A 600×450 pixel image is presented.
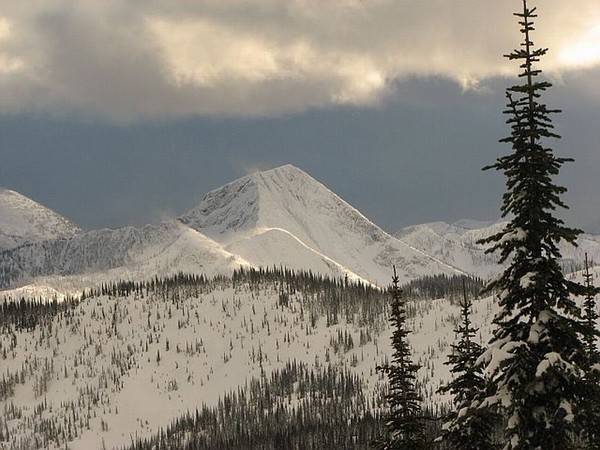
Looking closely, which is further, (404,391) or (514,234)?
(404,391)

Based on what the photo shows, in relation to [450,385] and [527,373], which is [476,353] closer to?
[450,385]

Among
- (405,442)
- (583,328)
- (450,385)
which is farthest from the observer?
(450,385)

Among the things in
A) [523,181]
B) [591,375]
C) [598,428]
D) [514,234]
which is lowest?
[598,428]

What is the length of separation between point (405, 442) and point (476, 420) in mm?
3917

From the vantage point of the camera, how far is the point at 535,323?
26.2 m

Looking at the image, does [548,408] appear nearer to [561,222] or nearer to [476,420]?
[561,222]

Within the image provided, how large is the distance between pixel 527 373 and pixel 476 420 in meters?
12.7

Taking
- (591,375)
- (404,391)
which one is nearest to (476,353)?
(404,391)

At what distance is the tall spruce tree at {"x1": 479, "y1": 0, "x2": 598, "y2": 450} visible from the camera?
25.5 meters

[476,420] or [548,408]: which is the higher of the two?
[548,408]

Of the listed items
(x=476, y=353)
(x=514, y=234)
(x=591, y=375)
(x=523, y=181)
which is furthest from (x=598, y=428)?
(x=476, y=353)

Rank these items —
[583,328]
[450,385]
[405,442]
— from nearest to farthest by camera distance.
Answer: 1. [583,328]
2. [405,442]
3. [450,385]

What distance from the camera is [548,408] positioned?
25.9 metres

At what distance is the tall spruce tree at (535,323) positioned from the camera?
83.5 feet
